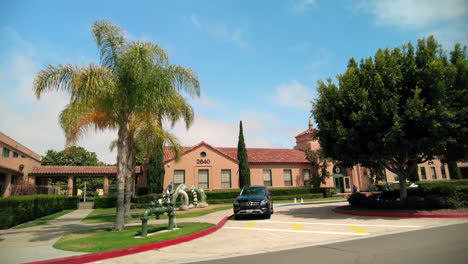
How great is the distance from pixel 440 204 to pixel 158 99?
45.7 ft

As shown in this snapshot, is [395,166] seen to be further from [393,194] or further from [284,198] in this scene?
[284,198]

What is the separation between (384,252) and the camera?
21.5ft

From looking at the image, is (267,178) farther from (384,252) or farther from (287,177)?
(384,252)

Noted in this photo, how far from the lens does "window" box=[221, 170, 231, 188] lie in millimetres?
32000

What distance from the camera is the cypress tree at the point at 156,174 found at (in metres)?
27.7

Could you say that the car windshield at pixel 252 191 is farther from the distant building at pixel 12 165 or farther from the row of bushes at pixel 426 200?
the distant building at pixel 12 165

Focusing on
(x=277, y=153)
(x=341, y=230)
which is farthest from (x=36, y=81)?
(x=277, y=153)

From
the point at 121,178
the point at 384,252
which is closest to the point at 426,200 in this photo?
the point at 384,252

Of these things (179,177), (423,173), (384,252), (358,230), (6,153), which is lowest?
(358,230)

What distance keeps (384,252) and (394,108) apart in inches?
332

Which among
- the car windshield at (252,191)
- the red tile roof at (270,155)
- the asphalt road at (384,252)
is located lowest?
the asphalt road at (384,252)

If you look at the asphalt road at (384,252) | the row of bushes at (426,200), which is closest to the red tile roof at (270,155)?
the row of bushes at (426,200)

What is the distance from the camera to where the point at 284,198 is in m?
30.6

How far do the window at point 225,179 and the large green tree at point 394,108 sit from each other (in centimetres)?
1790
